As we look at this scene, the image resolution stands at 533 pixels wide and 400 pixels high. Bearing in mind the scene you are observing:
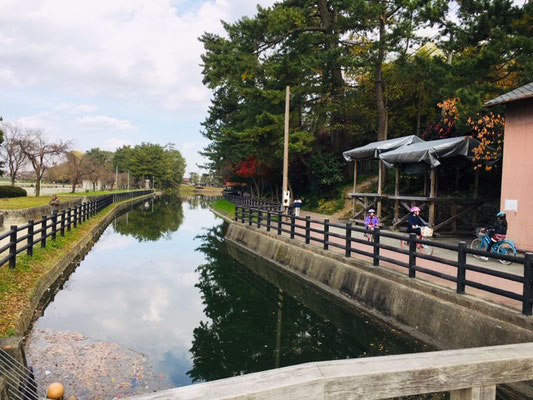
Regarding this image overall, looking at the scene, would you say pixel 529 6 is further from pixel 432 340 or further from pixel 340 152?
pixel 340 152

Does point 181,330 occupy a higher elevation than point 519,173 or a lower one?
lower

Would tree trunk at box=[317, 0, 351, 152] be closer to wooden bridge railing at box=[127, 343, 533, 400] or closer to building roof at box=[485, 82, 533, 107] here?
building roof at box=[485, 82, 533, 107]

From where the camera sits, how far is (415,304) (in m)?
8.09

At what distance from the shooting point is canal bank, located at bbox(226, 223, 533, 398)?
6141mm

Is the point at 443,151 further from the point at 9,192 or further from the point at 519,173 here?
the point at 9,192

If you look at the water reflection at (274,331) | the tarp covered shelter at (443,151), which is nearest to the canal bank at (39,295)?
the water reflection at (274,331)

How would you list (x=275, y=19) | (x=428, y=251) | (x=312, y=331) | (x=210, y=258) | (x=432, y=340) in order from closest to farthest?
(x=432, y=340), (x=312, y=331), (x=428, y=251), (x=210, y=258), (x=275, y=19)

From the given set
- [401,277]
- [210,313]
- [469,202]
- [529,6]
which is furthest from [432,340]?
[529,6]

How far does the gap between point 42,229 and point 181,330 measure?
713cm

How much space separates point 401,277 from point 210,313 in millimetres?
4848

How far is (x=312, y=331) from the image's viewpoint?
8727mm

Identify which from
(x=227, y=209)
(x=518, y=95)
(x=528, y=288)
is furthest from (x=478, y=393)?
(x=227, y=209)

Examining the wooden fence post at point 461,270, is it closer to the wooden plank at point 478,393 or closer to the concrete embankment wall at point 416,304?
the concrete embankment wall at point 416,304

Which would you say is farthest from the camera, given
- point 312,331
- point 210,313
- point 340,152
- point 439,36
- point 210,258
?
point 340,152
